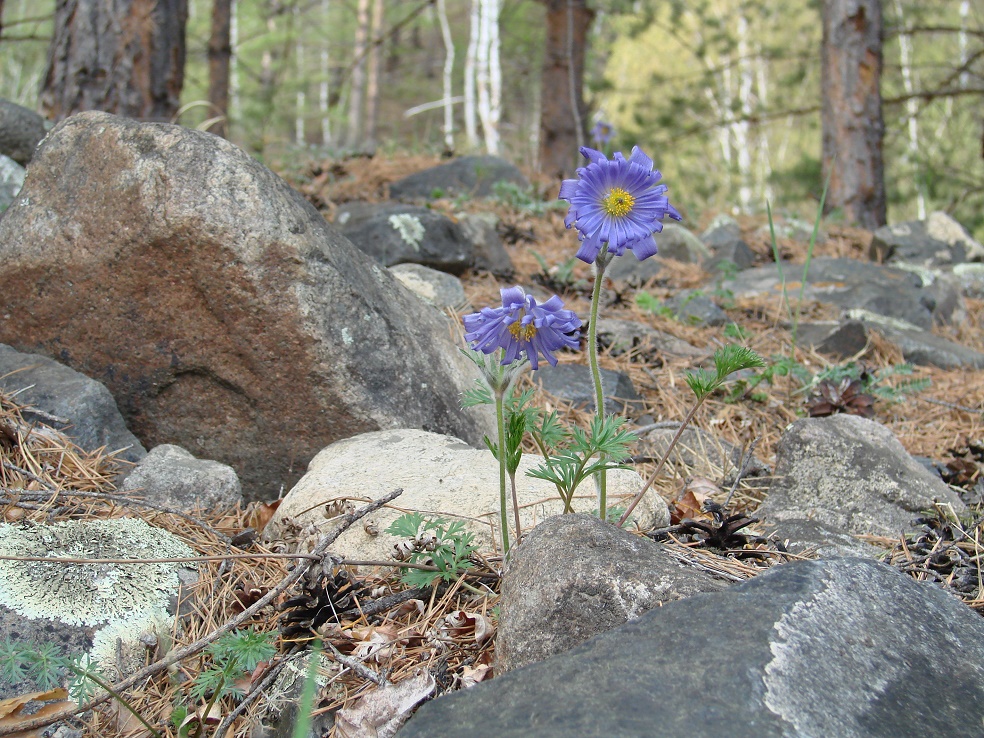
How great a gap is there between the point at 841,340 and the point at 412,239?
2.69m

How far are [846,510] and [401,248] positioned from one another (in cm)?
302

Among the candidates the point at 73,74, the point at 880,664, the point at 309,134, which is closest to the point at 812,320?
the point at 880,664

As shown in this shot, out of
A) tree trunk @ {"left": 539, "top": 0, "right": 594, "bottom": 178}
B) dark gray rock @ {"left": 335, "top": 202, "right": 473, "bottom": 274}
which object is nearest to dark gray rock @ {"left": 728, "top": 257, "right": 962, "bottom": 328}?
dark gray rock @ {"left": 335, "top": 202, "right": 473, "bottom": 274}

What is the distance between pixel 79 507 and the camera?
2.37 meters

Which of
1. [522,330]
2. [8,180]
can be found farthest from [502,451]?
[8,180]

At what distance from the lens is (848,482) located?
9.20 ft

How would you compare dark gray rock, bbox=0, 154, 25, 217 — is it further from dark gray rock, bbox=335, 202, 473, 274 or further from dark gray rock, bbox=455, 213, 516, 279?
dark gray rock, bbox=455, 213, 516, 279

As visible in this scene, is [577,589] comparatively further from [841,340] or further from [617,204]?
[841,340]

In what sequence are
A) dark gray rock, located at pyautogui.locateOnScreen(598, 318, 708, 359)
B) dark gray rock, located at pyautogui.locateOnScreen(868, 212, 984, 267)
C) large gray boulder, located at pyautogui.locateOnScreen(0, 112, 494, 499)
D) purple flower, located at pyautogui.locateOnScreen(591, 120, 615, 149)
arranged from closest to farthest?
large gray boulder, located at pyautogui.locateOnScreen(0, 112, 494, 499) < dark gray rock, located at pyautogui.locateOnScreen(598, 318, 708, 359) < dark gray rock, located at pyautogui.locateOnScreen(868, 212, 984, 267) < purple flower, located at pyautogui.locateOnScreen(591, 120, 615, 149)

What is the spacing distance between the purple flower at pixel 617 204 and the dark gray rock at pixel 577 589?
65cm

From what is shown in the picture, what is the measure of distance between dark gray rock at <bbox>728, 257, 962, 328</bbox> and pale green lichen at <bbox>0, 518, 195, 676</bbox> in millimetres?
4339

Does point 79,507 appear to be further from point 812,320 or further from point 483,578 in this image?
point 812,320

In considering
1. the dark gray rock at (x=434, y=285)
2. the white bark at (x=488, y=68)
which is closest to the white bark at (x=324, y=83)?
the white bark at (x=488, y=68)

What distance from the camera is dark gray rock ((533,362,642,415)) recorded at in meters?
3.47
